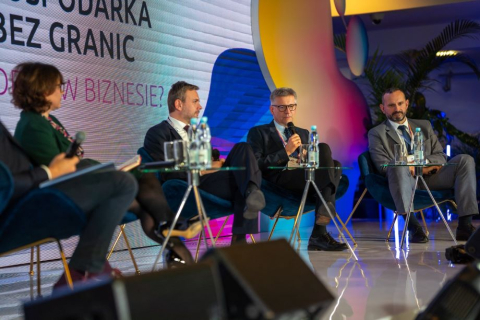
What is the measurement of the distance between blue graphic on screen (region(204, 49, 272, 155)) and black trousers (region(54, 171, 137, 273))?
11.4 ft

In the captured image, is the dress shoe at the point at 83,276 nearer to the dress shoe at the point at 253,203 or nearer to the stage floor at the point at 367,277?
the stage floor at the point at 367,277

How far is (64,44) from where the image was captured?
15.5 feet

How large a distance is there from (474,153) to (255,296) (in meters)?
8.80

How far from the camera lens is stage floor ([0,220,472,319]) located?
272 centimetres

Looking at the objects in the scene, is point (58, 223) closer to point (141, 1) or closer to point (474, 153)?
point (141, 1)

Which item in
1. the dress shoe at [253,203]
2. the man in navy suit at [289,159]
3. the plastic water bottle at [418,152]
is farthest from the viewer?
the plastic water bottle at [418,152]

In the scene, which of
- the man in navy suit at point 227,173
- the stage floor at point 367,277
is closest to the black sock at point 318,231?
the stage floor at point 367,277

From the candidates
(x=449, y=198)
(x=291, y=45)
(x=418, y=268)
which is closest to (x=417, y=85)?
(x=291, y=45)

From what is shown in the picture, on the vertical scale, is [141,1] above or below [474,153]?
above

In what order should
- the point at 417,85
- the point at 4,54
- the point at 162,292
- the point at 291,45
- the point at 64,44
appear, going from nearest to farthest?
the point at 162,292, the point at 4,54, the point at 64,44, the point at 291,45, the point at 417,85

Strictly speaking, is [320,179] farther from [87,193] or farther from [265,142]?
[87,193]

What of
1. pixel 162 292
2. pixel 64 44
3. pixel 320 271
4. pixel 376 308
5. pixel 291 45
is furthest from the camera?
pixel 291 45

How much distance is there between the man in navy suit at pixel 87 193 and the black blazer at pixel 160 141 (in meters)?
1.42

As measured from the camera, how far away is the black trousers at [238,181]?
3.85 m
